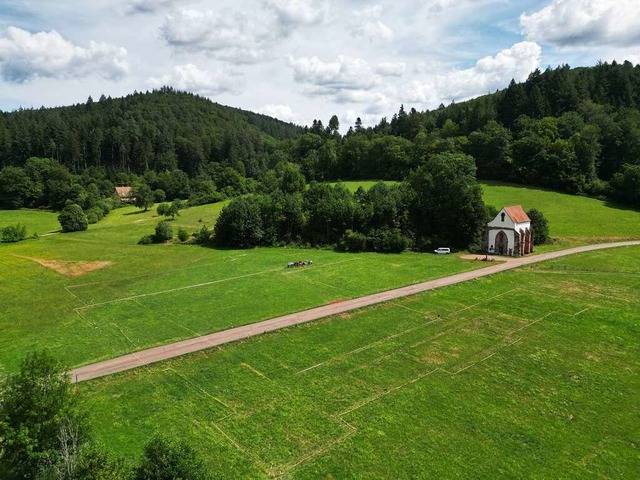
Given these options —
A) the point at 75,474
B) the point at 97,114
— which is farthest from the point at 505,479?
the point at 97,114

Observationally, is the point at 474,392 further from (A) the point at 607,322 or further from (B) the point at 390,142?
(B) the point at 390,142

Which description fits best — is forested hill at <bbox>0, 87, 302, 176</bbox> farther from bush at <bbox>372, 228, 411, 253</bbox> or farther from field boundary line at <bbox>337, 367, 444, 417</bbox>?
field boundary line at <bbox>337, 367, 444, 417</bbox>

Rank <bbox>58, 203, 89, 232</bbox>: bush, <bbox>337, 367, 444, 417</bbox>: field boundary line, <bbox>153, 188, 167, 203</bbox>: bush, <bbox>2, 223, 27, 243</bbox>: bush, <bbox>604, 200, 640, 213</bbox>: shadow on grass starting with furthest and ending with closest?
<bbox>153, 188, 167, 203</bbox>: bush, <bbox>604, 200, 640, 213</bbox>: shadow on grass, <bbox>58, 203, 89, 232</bbox>: bush, <bbox>2, 223, 27, 243</bbox>: bush, <bbox>337, 367, 444, 417</bbox>: field boundary line

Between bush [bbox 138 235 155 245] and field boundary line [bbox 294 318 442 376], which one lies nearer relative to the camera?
field boundary line [bbox 294 318 442 376]

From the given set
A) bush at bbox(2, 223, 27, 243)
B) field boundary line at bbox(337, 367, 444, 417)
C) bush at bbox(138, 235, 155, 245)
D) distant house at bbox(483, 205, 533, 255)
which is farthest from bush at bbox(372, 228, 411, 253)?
bush at bbox(2, 223, 27, 243)

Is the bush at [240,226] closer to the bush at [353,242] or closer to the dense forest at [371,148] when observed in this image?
the bush at [353,242]

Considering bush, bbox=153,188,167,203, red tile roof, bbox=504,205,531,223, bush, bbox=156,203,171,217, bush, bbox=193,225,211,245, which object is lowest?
bush, bbox=193,225,211,245

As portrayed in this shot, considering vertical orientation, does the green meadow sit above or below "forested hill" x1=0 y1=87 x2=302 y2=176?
below
